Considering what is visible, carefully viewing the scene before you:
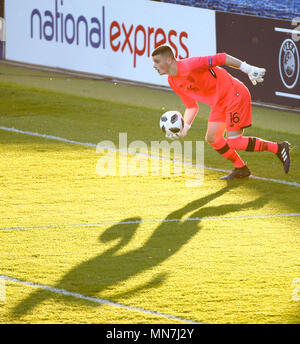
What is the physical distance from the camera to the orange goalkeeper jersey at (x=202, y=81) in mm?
9469

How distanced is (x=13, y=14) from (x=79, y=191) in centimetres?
1140

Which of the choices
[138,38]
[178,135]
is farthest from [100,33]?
[178,135]

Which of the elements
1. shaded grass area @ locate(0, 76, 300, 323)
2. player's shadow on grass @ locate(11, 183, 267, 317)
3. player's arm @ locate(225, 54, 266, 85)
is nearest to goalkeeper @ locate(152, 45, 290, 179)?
player's arm @ locate(225, 54, 266, 85)

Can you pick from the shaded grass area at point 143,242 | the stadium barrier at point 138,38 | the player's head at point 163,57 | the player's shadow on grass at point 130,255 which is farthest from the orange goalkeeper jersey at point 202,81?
the stadium barrier at point 138,38

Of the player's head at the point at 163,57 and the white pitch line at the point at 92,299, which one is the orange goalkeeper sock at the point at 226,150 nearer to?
the player's head at the point at 163,57

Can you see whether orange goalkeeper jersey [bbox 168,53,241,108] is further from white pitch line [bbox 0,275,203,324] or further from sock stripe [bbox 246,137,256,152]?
white pitch line [bbox 0,275,203,324]

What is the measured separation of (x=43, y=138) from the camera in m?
12.3

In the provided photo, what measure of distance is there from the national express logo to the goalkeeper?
648 centimetres

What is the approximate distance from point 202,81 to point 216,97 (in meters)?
0.26

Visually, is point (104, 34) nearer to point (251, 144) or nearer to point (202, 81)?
point (202, 81)

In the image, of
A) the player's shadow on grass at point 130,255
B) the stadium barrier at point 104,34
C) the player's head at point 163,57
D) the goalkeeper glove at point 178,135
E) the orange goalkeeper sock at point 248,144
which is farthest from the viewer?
the stadium barrier at point 104,34

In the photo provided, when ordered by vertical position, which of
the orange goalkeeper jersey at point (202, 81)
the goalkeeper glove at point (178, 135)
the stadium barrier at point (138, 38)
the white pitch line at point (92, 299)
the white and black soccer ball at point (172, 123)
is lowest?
the white pitch line at point (92, 299)

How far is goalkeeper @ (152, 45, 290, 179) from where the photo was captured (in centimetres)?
945
